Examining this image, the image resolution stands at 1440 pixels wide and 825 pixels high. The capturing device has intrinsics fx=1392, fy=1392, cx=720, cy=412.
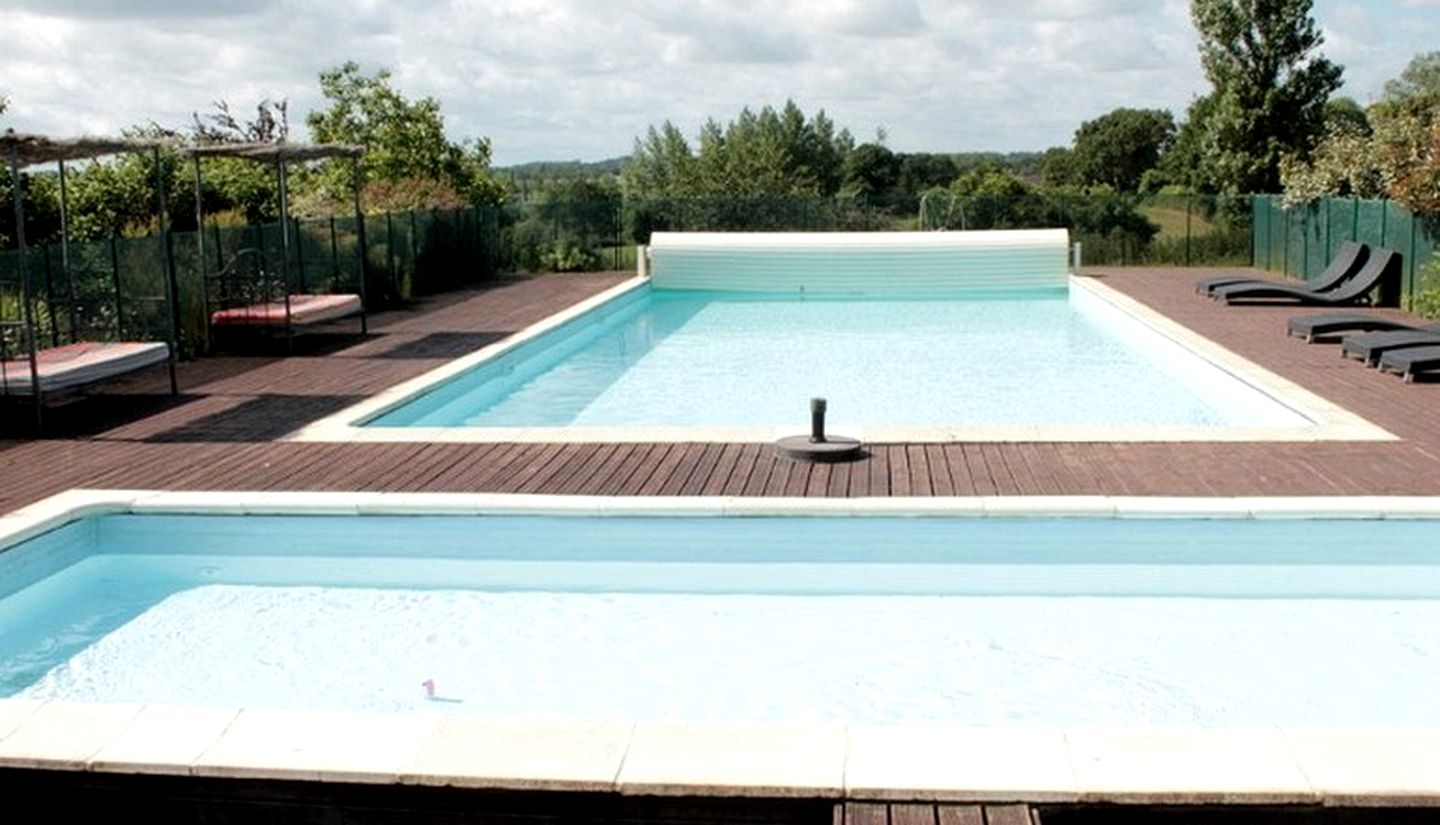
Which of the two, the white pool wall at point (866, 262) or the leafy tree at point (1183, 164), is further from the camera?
the leafy tree at point (1183, 164)

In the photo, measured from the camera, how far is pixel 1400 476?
748cm

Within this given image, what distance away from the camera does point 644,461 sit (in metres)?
8.15

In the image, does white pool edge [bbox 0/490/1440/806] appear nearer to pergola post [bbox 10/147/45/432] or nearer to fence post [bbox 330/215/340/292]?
pergola post [bbox 10/147/45/432]

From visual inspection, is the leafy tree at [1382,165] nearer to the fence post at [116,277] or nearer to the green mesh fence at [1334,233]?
the green mesh fence at [1334,233]

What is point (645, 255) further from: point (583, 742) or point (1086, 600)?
point (583, 742)

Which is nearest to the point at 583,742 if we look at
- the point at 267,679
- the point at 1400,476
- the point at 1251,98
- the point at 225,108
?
the point at 267,679

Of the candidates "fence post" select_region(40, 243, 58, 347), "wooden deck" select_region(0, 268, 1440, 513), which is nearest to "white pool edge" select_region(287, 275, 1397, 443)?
"wooden deck" select_region(0, 268, 1440, 513)

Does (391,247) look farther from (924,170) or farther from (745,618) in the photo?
(924,170)

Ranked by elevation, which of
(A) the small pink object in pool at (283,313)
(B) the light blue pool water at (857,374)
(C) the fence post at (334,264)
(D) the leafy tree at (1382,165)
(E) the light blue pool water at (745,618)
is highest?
(D) the leafy tree at (1382,165)

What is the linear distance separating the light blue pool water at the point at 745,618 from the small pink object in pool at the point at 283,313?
21.5 feet

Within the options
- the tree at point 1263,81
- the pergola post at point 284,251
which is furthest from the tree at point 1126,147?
the pergola post at point 284,251

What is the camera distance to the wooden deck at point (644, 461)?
7.45 metres

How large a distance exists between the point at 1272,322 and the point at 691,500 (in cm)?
979

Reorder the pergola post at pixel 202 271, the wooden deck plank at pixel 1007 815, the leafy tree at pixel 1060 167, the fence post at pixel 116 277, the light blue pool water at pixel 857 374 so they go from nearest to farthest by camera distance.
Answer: the wooden deck plank at pixel 1007 815 < the light blue pool water at pixel 857 374 < the fence post at pixel 116 277 < the pergola post at pixel 202 271 < the leafy tree at pixel 1060 167
